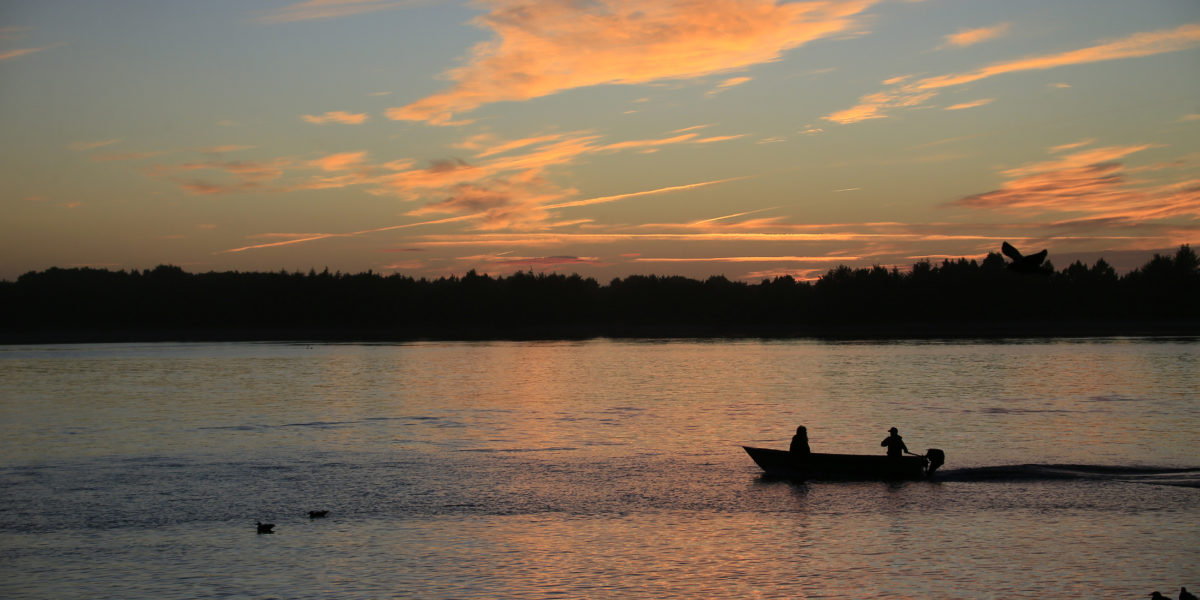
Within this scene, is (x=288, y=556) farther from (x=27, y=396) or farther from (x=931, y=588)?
(x=27, y=396)

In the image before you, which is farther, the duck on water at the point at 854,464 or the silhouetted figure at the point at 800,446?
the silhouetted figure at the point at 800,446

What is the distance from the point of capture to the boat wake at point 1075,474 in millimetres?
39656

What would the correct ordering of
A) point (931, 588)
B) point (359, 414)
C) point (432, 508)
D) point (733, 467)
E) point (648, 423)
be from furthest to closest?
point (359, 414), point (648, 423), point (733, 467), point (432, 508), point (931, 588)

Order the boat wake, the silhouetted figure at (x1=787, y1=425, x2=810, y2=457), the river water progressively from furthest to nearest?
1. the silhouetted figure at (x1=787, y1=425, x2=810, y2=457)
2. the boat wake
3. the river water

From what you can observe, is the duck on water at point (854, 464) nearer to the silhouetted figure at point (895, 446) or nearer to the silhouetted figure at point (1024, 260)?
the silhouetted figure at point (895, 446)

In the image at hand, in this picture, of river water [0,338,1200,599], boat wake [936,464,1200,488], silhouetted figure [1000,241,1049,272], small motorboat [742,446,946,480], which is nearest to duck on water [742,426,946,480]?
small motorboat [742,446,946,480]

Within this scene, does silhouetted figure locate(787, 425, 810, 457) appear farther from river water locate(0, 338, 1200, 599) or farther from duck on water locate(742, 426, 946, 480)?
river water locate(0, 338, 1200, 599)

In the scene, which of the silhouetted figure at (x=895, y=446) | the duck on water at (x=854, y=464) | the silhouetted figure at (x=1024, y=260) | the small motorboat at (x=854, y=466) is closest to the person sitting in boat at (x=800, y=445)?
the duck on water at (x=854, y=464)

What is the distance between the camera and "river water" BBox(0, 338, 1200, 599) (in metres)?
25.6

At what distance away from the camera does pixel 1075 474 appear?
40.8m

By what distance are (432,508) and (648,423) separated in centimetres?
2939

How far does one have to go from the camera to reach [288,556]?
28000mm

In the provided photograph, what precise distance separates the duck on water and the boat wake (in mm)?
1426

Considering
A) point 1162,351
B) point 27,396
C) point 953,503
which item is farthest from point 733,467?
point 1162,351
